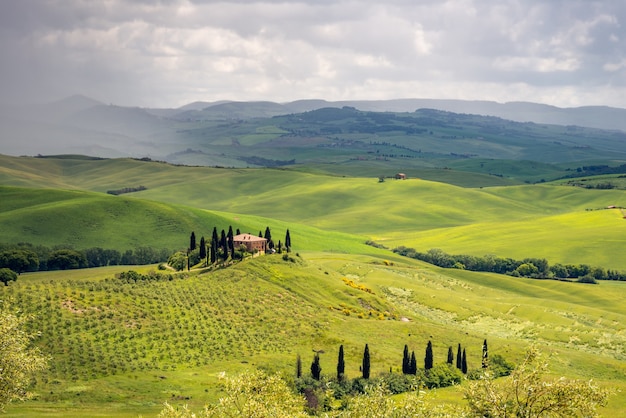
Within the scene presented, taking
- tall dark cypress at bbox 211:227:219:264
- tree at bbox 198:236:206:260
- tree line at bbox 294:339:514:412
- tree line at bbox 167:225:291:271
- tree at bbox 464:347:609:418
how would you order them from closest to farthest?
tree at bbox 464:347:609:418
tree line at bbox 294:339:514:412
tall dark cypress at bbox 211:227:219:264
tree line at bbox 167:225:291:271
tree at bbox 198:236:206:260

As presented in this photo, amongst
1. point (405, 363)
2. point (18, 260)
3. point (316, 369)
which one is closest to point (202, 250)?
point (18, 260)

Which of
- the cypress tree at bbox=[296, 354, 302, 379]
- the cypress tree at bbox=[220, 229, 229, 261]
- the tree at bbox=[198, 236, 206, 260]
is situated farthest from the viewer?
the tree at bbox=[198, 236, 206, 260]

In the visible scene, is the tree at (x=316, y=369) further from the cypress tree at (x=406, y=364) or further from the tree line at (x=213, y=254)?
the tree line at (x=213, y=254)

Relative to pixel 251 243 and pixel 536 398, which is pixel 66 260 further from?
pixel 536 398

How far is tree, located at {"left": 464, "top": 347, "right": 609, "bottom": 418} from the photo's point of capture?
4444cm

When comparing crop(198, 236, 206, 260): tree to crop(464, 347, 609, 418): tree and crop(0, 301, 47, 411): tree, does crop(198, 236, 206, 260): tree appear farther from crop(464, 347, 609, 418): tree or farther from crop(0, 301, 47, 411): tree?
crop(464, 347, 609, 418): tree

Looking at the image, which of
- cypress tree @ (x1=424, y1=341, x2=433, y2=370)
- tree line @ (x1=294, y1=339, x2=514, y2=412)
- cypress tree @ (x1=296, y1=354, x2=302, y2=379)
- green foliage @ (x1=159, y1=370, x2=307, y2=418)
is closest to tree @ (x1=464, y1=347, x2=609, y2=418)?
green foliage @ (x1=159, y1=370, x2=307, y2=418)

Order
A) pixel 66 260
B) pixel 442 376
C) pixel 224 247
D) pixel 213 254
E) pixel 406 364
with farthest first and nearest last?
pixel 66 260, pixel 224 247, pixel 213 254, pixel 442 376, pixel 406 364

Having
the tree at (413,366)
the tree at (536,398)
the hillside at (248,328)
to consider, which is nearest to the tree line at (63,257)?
the hillside at (248,328)

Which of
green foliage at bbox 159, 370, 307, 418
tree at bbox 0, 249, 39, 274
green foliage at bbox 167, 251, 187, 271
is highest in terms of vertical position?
green foliage at bbox 159, 370, 307, 418

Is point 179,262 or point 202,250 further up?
point 202,250

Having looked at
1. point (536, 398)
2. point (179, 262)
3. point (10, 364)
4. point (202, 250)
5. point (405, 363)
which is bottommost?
point (405, 363)

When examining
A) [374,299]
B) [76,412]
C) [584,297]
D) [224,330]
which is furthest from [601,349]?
[76,412]

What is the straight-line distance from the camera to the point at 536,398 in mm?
44688
